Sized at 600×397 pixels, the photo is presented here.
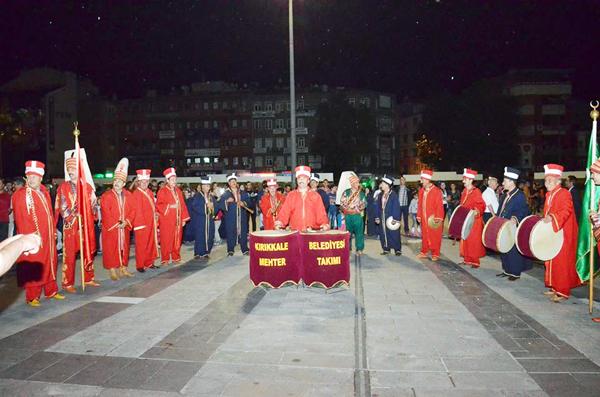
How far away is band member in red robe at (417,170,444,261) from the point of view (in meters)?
11.7

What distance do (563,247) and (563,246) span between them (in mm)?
15

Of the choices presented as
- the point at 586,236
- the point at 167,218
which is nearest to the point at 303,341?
the point at 586,236

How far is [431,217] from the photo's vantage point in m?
11.7

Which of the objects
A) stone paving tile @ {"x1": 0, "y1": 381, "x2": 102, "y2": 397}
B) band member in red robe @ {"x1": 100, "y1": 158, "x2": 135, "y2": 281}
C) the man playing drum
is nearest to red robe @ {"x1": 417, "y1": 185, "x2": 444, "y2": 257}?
the man playing drum

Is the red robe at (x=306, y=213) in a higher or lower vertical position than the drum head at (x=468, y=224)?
higher

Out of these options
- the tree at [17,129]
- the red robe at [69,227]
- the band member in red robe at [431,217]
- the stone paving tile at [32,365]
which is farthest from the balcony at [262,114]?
the stone paving tile at [32,365]

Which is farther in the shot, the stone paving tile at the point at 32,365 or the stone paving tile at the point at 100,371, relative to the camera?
the stone paving tile at the point at 32,365

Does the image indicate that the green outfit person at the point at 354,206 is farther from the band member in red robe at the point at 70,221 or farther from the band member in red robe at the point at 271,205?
the band member in red robe at the point at 70,221

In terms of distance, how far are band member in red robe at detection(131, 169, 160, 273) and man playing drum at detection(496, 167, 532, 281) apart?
722 cm

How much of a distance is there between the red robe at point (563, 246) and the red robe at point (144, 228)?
770 centimetres

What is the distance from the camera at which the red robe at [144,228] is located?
1045 cm

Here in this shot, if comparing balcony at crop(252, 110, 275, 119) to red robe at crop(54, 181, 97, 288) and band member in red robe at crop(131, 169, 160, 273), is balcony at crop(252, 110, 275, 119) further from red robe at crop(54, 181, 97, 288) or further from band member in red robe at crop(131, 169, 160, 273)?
red robe at crop(54, 181, 97, 288)

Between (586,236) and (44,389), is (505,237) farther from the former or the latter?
(44,389)

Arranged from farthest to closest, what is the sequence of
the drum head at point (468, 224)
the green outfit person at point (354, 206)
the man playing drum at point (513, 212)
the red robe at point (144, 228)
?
the green outfit person at point (354, 206) < the drum head at point (468, 224) < the red robe at point (144, 228) < the man playing drum at point (513, 212)
